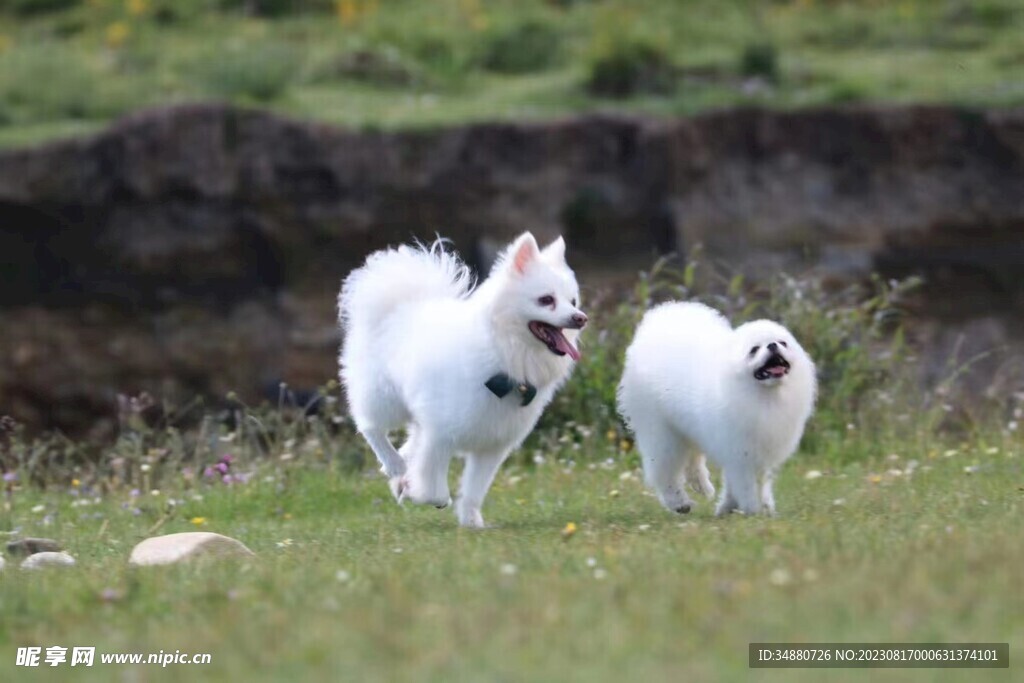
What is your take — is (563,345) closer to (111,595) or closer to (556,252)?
(556,252)

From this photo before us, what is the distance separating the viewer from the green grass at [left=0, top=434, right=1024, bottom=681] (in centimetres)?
510

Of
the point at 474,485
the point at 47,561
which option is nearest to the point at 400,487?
the point at 474,485

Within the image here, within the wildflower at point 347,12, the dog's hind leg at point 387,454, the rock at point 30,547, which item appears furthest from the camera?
the wildflower at point 347,12

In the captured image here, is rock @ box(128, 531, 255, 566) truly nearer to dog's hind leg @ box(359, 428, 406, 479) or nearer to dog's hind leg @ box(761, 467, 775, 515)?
dog's hind leg @ box(359, 428, 406, 479)

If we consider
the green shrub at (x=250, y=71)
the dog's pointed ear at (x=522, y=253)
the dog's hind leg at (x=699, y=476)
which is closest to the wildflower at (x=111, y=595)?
the dog's pointed ear at (x=522, y=253)

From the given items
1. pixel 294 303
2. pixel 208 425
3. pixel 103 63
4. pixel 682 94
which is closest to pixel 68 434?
pixel 294 303

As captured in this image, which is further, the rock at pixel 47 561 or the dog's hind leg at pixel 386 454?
the dog's hind leg at pixel 386 454

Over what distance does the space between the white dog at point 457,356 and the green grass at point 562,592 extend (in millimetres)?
381

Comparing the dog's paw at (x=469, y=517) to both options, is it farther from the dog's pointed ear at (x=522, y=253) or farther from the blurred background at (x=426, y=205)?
the blurred background at (x=426, y=205)

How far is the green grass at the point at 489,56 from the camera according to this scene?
1905 cm

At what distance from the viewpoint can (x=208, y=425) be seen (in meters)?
12.5

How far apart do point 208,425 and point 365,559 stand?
538 cm

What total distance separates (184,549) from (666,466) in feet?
8.82

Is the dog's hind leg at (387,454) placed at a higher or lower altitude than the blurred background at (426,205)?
lower
